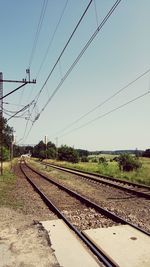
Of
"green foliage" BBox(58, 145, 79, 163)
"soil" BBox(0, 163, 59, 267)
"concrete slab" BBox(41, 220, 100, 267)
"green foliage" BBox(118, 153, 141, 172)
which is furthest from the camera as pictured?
"green foliage" BBox(58, 145, 79, 163)

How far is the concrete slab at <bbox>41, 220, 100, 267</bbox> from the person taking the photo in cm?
662

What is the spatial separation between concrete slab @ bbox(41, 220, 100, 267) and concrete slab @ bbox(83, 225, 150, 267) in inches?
16.3

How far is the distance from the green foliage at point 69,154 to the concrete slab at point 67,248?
9157cm

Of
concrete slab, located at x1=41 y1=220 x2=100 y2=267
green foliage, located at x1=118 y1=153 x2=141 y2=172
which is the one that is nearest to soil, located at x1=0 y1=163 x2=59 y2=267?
concrete slab, located at x1=41 y1=220 x2=100 y2=267

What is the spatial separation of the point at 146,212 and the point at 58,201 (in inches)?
199

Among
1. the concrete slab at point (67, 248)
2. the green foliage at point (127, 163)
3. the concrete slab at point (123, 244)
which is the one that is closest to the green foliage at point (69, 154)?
the green foliage at point (127, 163)

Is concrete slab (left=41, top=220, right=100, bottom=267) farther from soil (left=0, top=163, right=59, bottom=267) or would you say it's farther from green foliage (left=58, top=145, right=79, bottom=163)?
green foliage (left=58, top=145, right=79, bottom=163)

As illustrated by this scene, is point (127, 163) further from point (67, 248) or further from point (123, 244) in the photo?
point (67, 248)

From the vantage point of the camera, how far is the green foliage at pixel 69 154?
10156 centimetres

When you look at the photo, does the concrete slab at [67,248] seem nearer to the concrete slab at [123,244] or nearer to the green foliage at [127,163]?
the concrete slab at [123,244]

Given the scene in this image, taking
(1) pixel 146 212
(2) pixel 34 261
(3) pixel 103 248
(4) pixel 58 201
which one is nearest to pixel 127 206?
(1) pixel 146 212

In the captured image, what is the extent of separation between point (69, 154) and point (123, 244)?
94.2 meters

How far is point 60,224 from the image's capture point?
10.2 meters

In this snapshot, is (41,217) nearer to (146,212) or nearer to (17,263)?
(146,212)
